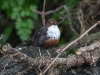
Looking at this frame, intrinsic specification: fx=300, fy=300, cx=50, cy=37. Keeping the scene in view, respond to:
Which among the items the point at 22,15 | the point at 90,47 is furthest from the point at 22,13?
the point at 90,47

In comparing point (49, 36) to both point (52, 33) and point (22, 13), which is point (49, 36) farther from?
point (22, 13)

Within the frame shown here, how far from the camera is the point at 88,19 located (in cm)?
527

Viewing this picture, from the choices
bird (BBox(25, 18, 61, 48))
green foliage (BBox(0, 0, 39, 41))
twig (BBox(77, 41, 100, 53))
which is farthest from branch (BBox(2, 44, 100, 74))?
green foliage (BBox(0, 0, 39, 41))

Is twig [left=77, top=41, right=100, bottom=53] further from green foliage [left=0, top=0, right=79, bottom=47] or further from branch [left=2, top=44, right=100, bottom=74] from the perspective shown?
green foliage [left=0, top=0, right=79, bottom=47]

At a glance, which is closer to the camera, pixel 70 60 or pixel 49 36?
pixel 70 60

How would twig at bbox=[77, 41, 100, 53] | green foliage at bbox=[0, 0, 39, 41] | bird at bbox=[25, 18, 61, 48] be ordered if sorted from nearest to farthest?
twig at bbox=[77, 41, 100, 53] < bird at bbox=[25, 18, 61, 48] < green foliage at bbox=[0, 0, 39, 41]

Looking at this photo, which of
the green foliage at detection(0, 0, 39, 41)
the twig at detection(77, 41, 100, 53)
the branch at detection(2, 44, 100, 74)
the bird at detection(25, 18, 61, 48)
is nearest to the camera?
the branch at detection(2, 44, 100, 74)

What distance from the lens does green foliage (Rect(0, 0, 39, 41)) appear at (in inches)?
193

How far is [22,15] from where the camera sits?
4.91 m

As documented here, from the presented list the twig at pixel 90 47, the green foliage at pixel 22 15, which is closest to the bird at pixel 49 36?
the twig at pixel 90 47

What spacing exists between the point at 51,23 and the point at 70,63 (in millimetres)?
765

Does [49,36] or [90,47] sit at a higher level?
[49,36]

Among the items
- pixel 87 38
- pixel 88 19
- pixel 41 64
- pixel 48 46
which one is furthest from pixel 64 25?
pixel 41 64

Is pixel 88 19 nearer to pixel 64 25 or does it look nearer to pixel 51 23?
pixel 64 25
